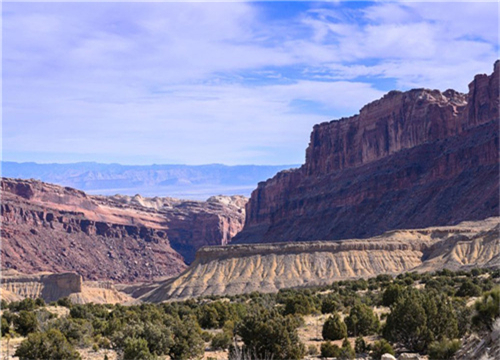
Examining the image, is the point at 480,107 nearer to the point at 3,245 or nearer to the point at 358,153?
the point at 358,153

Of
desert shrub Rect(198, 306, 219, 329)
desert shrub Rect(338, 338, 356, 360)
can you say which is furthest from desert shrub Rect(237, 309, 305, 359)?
desert shrub Rect(198, 306, 219, 329)

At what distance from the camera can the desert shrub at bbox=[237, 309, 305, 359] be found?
34.8 metres

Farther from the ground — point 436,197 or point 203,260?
point 436,197

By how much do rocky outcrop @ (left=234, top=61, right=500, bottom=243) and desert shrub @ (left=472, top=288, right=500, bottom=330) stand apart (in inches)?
4338

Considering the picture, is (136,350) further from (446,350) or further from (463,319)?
(446,350)

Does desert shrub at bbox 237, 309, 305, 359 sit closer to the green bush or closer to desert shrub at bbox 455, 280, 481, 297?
desert shrub at bbox 455, 280, 481, 297

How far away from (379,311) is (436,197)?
102094 mm

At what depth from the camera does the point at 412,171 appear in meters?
162

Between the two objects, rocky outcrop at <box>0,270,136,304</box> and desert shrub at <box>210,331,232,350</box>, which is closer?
desert shrub at <box>210,331,232,350</box>

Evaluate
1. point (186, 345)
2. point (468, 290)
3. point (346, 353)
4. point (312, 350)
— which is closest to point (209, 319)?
point (186, 345)

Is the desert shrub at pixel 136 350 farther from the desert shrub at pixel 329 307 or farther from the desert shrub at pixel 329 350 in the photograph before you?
the desert shrub at pixel 329 307

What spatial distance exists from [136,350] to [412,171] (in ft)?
437

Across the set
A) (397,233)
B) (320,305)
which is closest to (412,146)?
(397,233)

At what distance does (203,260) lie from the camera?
414ft
